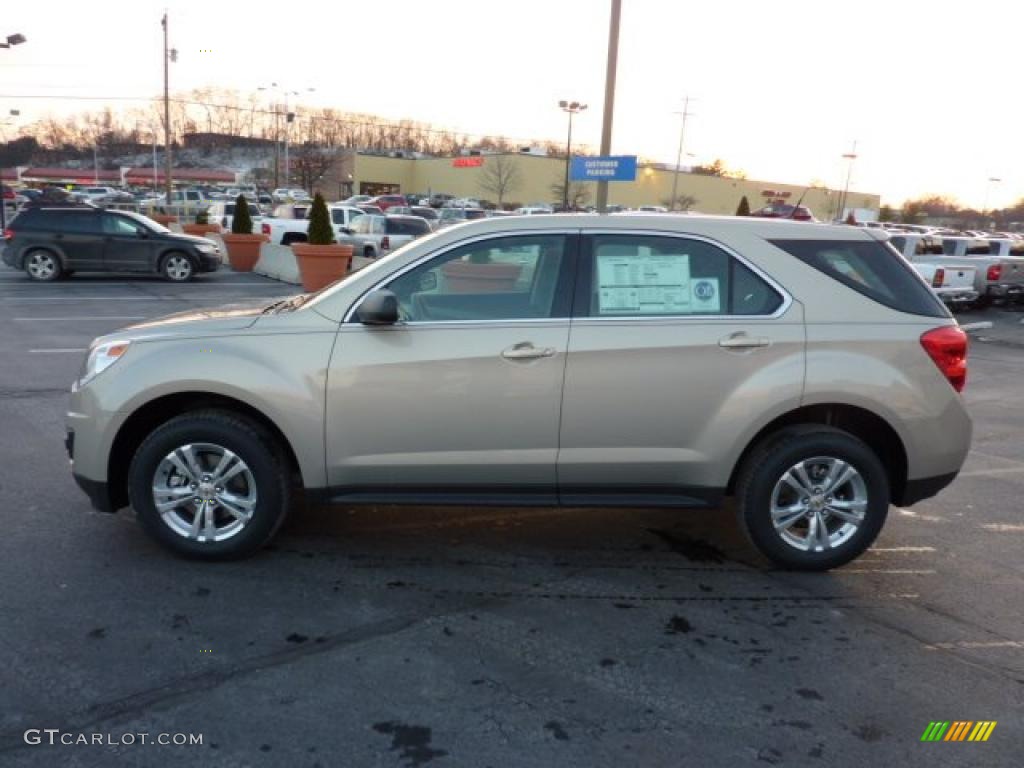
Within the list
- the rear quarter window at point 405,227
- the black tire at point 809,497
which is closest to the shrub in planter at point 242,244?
the rear quarter window at point 405,227

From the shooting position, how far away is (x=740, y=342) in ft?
13.5

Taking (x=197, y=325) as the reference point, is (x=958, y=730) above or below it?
below

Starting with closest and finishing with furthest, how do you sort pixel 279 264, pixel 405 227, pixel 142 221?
pixel 142 221 < pixel 279 264 < pixel 405 227

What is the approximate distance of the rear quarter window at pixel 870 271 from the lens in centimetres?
428

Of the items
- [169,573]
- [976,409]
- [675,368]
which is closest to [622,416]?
[675,368]

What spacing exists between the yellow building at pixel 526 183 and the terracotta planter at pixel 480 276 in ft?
266

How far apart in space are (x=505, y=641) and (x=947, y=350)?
2633mm

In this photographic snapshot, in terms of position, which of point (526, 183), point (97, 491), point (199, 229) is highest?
point (526, 183)

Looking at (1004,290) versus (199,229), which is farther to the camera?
(199,229)

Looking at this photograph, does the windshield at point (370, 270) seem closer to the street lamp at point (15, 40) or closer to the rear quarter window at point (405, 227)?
the rear quarter window at point (405, 227)

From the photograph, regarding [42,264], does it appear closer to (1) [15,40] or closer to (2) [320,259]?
(2) [320,259]

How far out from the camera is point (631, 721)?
120 inches

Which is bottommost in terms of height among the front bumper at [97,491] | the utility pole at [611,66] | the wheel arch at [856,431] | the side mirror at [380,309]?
the front bumper at [97,491]

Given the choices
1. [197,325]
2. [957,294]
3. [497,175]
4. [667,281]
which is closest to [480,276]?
[667,281]
